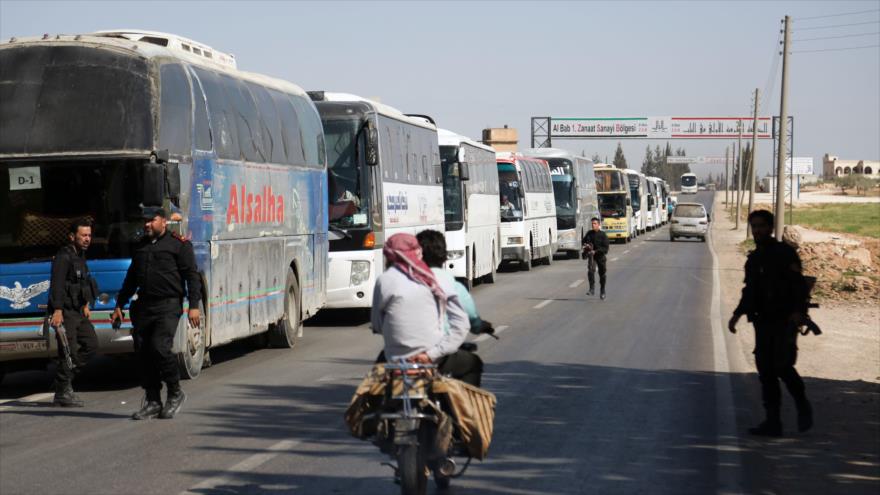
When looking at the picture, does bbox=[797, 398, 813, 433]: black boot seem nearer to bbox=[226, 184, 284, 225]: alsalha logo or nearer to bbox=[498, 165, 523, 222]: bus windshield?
bbox=[226, 184, 284, 225]: alsalha logo

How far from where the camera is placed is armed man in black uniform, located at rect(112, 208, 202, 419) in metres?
10.9

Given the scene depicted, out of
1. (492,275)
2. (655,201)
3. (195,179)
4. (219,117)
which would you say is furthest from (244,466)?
(655,201)

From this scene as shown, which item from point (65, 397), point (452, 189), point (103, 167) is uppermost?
point (103, 167)

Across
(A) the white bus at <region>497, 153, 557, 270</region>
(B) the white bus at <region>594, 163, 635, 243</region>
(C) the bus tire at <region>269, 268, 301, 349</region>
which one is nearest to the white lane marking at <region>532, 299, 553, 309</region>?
(C) the bus tire at <region>269, 268, 301, 349</region>

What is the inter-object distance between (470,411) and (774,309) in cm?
403

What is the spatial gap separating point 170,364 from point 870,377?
890cm

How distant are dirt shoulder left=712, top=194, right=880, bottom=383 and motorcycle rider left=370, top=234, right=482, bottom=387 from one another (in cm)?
912

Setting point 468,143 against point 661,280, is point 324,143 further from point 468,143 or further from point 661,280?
point 661,280

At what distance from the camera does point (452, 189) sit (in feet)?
98.3

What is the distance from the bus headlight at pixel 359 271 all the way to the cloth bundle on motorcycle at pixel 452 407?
1324cm

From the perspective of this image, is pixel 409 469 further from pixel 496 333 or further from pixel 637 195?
pixel 637 195

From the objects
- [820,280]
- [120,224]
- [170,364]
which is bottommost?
[820,280]

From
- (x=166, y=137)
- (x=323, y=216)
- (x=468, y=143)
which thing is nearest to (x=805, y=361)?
(x=323, y=216)

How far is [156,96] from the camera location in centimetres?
1297
